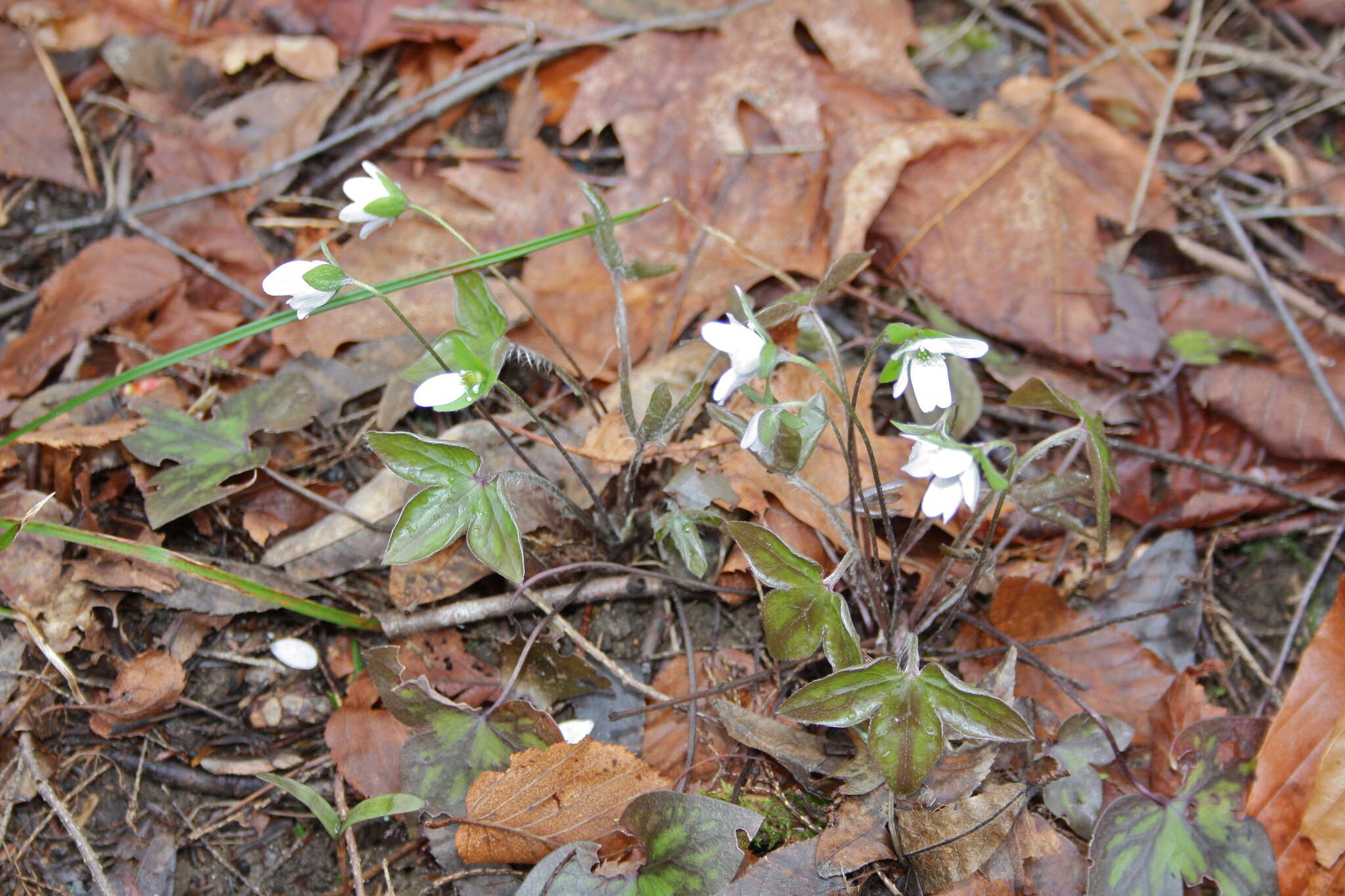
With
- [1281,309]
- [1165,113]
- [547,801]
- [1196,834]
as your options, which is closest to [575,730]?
[547,801]

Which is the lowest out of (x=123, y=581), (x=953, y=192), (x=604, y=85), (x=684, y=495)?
(x=123, y=581)

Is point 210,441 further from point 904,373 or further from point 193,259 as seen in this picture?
point 904,373

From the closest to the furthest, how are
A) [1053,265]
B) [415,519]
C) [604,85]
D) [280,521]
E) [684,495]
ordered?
[415,519], [684,495], [280,521], [1053,265], [604,85]

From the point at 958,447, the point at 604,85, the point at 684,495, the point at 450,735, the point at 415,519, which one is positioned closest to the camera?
the point at 958,447

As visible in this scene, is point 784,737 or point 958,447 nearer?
point 958,447

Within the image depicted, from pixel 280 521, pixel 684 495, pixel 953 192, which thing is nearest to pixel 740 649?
pixel 684 495

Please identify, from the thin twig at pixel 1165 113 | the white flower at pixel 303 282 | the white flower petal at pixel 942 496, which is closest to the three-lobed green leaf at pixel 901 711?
the white flower petal at pixel 942 496

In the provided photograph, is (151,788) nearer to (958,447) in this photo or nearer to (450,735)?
(450,735)
